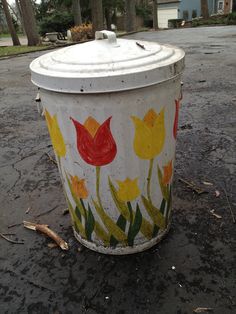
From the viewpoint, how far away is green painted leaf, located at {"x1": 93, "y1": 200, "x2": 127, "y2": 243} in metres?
1.95

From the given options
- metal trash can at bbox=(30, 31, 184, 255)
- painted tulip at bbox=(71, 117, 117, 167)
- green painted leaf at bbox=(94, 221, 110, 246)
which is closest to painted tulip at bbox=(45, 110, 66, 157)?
metal trash can at bbox=(30, 31, 184, 255)

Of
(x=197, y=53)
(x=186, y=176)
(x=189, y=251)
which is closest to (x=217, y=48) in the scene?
(x=197, y=53)

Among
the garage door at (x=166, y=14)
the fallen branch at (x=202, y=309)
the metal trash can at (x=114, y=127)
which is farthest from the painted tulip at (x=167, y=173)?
the garage door at (x=166, y=14)

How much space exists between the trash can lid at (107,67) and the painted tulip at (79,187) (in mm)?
544

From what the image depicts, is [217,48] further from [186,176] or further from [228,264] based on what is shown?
[228,264]

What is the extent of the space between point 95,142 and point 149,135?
0.28 meters

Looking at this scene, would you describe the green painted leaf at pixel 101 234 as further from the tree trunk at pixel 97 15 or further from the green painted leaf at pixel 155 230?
the tree trunk at pixel 97 15

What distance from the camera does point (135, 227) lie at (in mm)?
2037

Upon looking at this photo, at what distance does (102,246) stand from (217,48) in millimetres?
9156

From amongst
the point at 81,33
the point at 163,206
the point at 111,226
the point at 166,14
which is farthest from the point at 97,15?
the point at 166,14

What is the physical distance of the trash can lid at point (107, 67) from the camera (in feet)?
4.95

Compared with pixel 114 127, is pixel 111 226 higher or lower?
lower

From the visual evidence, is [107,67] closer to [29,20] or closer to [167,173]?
[167,173]

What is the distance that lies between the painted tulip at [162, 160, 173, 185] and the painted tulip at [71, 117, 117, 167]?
39 centimetres
